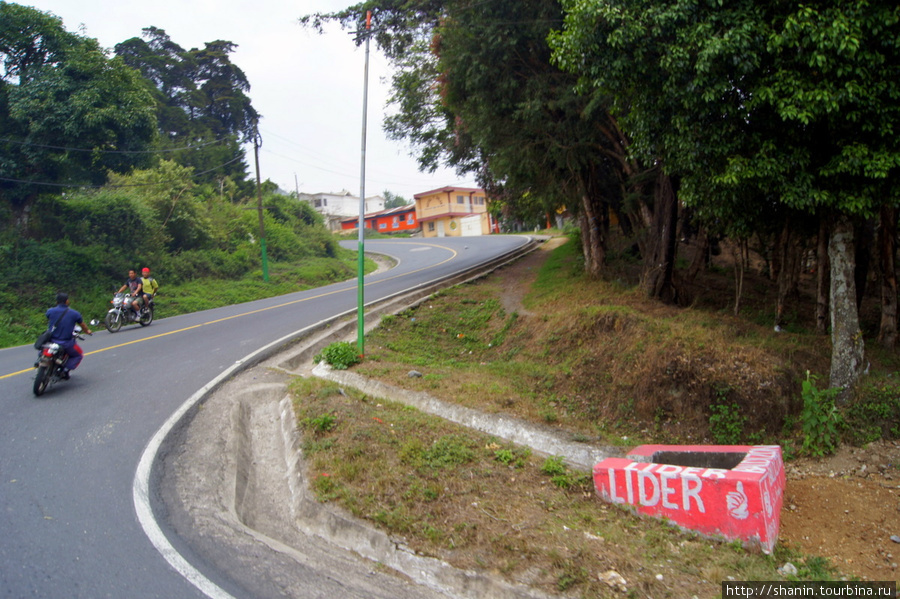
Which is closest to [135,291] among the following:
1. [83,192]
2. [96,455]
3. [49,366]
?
[49,366]

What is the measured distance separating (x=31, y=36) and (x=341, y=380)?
55.4 feet

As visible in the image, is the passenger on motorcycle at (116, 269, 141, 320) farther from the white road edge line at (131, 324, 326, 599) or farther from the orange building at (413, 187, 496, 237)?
the orange building at (413, 187, 496, 237)

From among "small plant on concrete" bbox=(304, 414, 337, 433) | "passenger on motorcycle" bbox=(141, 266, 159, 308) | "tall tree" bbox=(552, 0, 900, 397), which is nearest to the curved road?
"passenger on motorcycle" bbox=(141, 266, 159, 308)

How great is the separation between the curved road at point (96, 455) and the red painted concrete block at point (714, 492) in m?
3.50

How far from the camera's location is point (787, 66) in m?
7.06

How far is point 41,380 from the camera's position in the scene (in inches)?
321

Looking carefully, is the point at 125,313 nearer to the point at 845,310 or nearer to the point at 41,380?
the point at 41,380

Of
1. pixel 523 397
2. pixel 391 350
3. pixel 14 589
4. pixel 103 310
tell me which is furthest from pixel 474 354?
pixel 103 310

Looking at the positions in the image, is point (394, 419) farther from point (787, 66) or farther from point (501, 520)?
point (787, 66)

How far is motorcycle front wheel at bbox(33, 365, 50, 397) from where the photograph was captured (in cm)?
814

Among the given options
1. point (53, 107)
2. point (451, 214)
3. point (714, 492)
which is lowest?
point (714, 492)

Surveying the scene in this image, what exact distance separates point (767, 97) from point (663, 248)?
653 cm

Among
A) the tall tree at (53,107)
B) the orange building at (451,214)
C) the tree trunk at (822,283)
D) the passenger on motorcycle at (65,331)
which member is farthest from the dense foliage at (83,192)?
the orange building at (451,214)

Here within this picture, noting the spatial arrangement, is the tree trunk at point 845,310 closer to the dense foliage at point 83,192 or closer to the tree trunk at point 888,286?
the tree trunk at point 888,286
